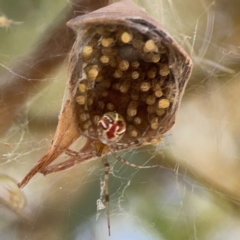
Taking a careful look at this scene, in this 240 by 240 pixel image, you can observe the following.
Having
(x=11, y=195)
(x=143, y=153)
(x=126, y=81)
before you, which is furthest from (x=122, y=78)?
(x=11, y=195)

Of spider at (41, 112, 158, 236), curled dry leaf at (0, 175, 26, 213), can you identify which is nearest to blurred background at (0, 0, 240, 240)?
curled dry leaf at (0, 175, 26, 213)

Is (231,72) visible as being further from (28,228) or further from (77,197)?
(28,228)

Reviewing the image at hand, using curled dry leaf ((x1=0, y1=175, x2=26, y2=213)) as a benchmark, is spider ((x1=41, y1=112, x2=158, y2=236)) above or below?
above

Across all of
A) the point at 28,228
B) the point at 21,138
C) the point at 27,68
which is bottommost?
the point at 28,228

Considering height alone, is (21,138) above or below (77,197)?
above

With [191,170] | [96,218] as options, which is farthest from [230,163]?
[96,218]

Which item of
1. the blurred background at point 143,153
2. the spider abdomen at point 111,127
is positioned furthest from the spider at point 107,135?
the blurred background at point 143,153

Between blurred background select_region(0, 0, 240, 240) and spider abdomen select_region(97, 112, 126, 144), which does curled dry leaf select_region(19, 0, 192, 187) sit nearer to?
spider abdomen select_region(97, 112, 126, 144)

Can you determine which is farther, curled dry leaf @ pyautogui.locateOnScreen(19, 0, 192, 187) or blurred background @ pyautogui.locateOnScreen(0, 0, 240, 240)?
blurred background @ pyautogui.locateOnScreen(0, 0, 240, 240)
